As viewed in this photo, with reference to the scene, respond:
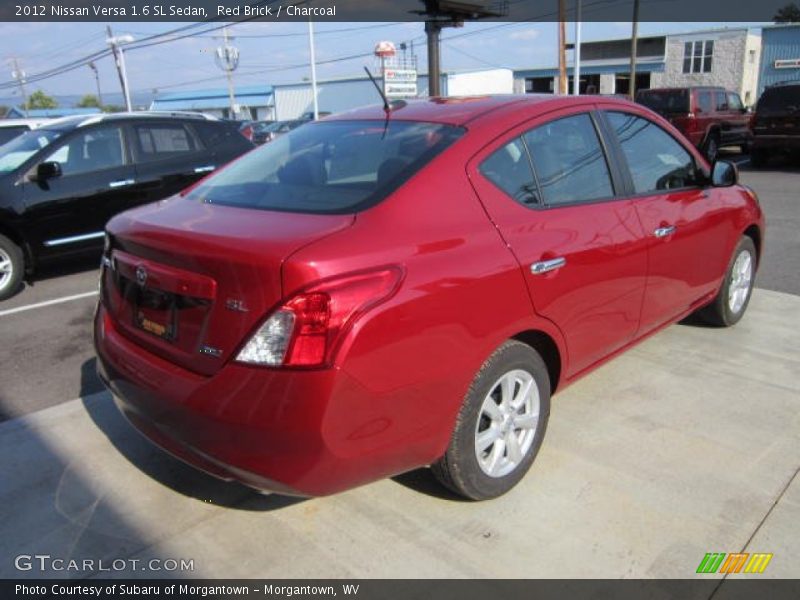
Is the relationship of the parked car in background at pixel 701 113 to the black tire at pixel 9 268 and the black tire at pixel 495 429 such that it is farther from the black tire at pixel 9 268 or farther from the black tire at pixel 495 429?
A: the black tire at pixel 495 429

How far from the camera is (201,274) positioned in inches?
88.7

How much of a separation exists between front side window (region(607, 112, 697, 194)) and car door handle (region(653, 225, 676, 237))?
0.22 m

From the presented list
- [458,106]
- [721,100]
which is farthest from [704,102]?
[458,106]

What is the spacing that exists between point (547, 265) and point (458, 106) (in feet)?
3.09

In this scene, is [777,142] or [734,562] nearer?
[734,562]

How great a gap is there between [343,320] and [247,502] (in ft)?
4.03

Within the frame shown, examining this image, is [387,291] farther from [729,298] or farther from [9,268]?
[9,268]

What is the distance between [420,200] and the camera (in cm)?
247

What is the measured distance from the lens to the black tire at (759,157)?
1506 centimetres

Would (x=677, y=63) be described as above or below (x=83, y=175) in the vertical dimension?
above

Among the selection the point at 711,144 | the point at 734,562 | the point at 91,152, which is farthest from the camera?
the point at 711,144

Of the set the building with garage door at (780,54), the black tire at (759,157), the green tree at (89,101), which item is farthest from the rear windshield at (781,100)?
the green tree at (89,101)

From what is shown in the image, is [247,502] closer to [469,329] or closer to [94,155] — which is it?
[469,329]

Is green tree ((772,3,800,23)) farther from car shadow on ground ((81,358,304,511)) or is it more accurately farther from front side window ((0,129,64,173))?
car shadow on ground ((81,358,304,511))
